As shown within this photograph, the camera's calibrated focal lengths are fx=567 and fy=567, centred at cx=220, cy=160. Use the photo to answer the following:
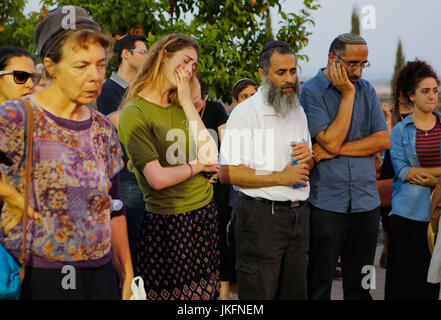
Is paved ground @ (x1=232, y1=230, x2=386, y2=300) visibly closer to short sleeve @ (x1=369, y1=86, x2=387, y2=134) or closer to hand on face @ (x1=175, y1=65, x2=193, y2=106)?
short sleeve @ (x1=369, y1=86, x2=387, y2=134)

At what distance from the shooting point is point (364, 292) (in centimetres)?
413

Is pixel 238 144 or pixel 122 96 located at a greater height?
pixel 122 96

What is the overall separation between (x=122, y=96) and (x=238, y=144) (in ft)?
4.05

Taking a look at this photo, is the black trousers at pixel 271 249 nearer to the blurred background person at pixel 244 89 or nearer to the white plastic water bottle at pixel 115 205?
the white plastic water bottle at pixel 115 205

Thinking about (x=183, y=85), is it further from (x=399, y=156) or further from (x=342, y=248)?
(x=399, y=156)

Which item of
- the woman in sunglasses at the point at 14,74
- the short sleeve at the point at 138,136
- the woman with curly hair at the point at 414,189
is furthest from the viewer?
the woman with curly hair at the point at 414,189

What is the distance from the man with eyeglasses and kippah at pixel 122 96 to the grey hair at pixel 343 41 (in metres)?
1.38

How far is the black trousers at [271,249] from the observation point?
363 centimetres

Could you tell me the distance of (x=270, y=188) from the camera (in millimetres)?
3648

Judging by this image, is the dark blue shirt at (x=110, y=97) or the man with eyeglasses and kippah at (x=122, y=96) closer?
the man with eyeglasses and kippah at (x=122, y=96)

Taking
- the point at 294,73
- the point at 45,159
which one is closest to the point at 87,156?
the point at 45,159

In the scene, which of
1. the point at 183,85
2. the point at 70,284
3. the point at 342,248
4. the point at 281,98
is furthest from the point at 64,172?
the point at 342,248

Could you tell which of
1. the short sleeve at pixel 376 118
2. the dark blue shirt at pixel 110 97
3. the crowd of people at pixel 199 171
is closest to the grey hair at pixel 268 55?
the crowd of people at pixel 199 171

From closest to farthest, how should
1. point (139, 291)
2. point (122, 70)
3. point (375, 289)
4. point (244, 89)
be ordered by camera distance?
1. point (139, 291)
2. point (122, 70)
3. point (375, 289)
4. point (244, 89)
